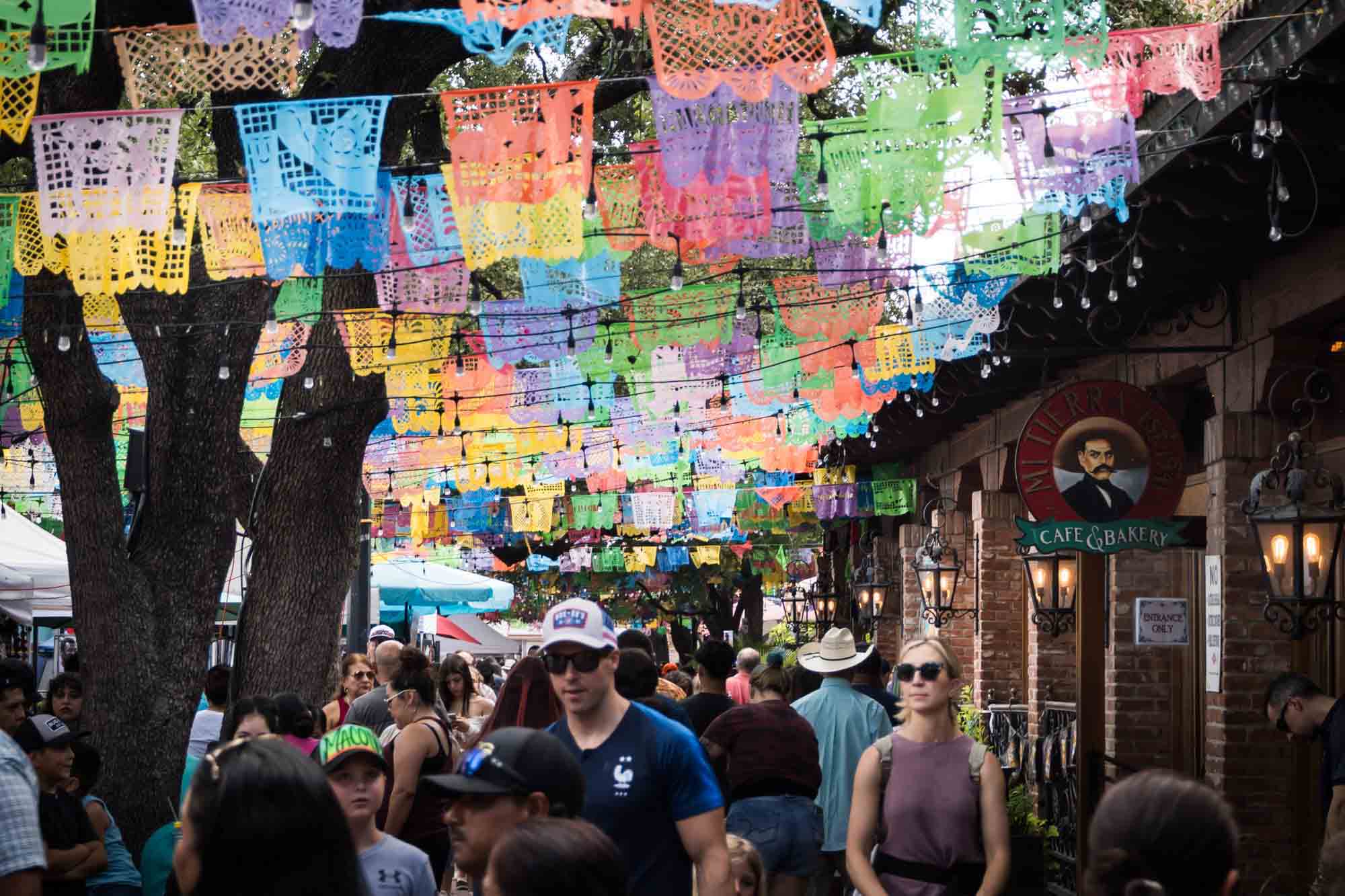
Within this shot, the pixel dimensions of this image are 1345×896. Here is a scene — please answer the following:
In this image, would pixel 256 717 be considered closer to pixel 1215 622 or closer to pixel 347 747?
pixel 347 747

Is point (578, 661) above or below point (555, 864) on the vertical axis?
above

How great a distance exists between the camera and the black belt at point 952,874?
18.1ft

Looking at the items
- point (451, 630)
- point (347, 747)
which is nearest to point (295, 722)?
point (347, 747)

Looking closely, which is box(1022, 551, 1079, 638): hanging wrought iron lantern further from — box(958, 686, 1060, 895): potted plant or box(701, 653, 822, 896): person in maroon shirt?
box(701, 653, 822, 896): person in maroon shirt

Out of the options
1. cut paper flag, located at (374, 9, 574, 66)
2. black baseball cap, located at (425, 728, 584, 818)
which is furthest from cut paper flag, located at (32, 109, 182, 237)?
black baseball cap, located at (425, 728, 584, 818)

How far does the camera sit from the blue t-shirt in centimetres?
455

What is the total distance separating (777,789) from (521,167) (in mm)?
3138

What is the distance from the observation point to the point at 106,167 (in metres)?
7.82

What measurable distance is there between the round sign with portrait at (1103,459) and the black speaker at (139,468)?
5467 millimetres

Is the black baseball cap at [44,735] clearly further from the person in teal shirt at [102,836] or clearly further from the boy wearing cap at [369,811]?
the boy wearing cap at [369,811]

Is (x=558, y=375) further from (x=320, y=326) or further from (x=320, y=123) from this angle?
(x=320, y=123)

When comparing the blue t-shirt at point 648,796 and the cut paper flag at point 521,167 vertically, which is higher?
the cut paper flag at point 521,167

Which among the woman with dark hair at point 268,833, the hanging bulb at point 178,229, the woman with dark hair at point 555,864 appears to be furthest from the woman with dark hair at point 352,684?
the woman with dark hair at point 555,864

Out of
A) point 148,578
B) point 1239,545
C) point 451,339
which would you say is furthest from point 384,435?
point 1239,545
